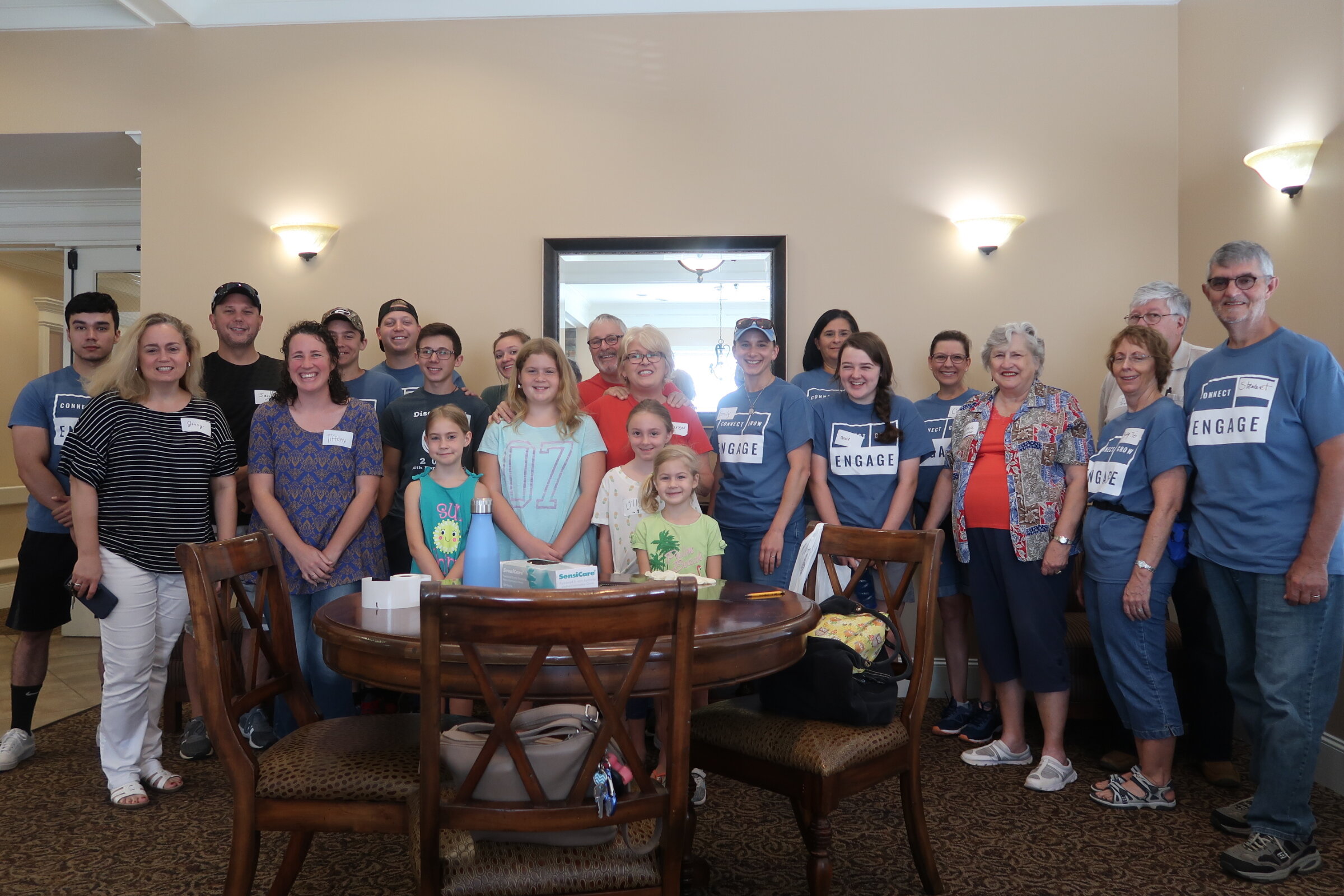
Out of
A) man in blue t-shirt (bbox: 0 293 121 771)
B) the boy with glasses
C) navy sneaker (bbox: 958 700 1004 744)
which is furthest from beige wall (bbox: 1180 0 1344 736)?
man in blue t-shirt (bbox: 0 293 121 771)

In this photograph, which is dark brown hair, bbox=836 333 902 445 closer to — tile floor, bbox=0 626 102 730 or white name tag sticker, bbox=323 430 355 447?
white name tag sticker, bbox=323 430 355 447

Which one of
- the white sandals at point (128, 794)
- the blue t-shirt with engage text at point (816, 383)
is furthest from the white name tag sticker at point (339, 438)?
the blue t-shirt with engage text at point (816, 383)

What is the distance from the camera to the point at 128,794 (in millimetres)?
2818

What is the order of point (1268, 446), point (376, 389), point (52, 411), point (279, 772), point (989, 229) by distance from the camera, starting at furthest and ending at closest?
1. point (989, 229)
2. point (376, 389)
3. point (52, 411)
4. point (1268, 446)
5. point (279, 772)

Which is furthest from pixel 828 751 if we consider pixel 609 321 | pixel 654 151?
pixel 654 151

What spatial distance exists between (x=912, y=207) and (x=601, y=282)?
60.5 inches

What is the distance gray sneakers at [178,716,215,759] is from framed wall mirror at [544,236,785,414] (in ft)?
7.12

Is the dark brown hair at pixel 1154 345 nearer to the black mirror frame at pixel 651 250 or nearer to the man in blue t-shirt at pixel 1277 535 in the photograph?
the man in blue t-shirt at pixel 1277 535

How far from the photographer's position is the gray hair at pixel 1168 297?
3.18 m

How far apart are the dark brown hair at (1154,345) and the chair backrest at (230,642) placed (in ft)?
8.34

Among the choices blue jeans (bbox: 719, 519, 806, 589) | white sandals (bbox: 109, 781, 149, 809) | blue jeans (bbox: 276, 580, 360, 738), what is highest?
blue jeans (bbox: 719, 519, 806, 589)

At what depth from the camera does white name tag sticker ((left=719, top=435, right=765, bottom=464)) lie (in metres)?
3.25

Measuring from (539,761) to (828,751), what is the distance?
78cm

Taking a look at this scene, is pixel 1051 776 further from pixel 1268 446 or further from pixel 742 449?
pixel 742 449
